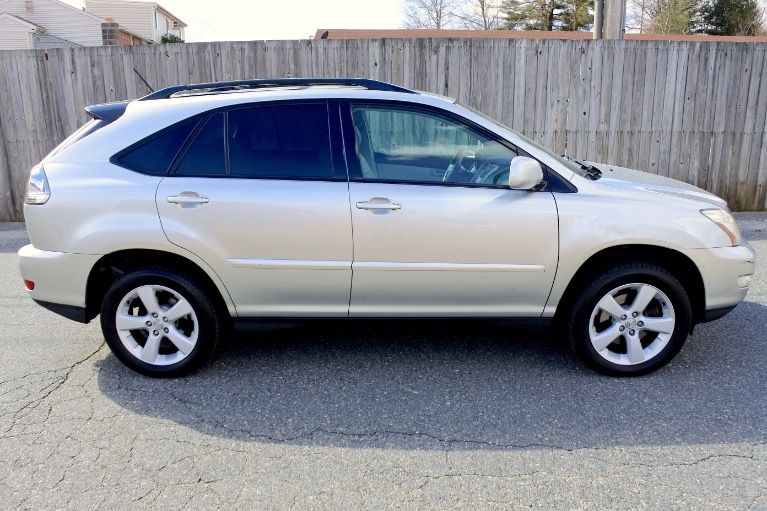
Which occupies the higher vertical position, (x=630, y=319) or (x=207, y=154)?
(x=207, y=154)

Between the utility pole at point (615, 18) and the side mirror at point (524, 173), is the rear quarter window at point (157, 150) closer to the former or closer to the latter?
the side mirror at point (524, 173)

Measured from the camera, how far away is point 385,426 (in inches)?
129

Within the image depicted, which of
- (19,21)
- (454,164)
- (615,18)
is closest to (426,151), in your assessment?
(454,164)

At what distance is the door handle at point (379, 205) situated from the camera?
11.9ft

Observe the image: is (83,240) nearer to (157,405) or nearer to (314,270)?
(157,405)

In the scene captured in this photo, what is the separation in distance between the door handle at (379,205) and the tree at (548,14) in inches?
1340

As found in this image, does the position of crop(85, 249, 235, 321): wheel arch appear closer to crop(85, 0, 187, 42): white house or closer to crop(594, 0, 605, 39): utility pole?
crop(594, 0, 605, 39): utility pole

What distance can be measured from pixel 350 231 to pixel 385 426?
114cm

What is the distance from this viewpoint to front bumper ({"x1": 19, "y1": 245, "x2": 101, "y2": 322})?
372cm

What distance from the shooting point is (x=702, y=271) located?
12.2 feet

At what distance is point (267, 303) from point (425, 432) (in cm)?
129

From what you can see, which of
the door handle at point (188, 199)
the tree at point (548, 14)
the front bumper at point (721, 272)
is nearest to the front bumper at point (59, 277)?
the door handle at point (188, 199)

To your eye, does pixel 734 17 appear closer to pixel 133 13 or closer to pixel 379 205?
pixel 133 13

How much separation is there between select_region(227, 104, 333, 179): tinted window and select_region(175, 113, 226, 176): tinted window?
0.06m
